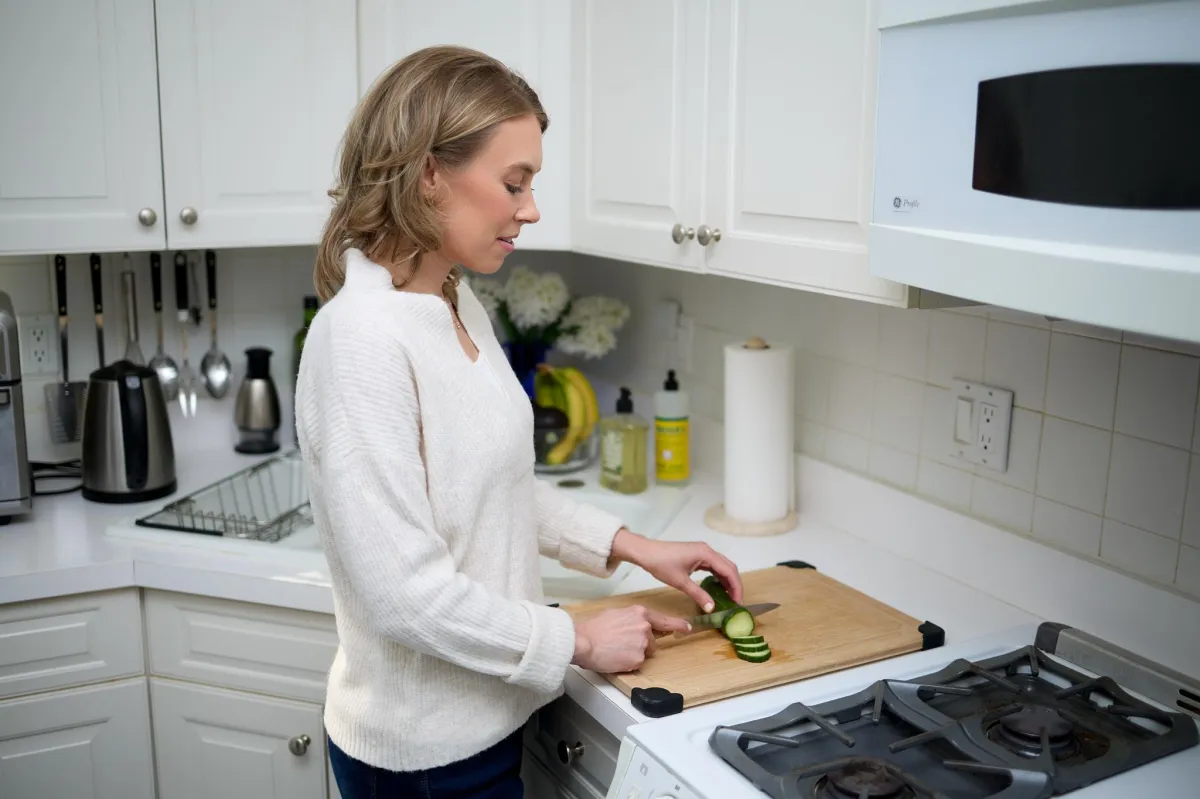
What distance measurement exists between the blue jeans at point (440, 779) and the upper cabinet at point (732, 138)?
71 cm

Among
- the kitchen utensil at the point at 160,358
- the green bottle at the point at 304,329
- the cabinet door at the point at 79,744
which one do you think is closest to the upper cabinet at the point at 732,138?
the green bottle at the point at 304,329

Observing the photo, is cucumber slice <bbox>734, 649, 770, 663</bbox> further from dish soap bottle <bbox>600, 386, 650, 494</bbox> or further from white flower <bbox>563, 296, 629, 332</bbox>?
white flower <bbox>563, 296, 629, 332</bbox>

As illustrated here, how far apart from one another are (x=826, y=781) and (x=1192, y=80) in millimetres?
712

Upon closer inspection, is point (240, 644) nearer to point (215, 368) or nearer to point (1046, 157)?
point (215, 368)

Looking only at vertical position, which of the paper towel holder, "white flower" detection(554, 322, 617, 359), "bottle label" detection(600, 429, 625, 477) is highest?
"white flower" detection(554, 322, 617, 359)

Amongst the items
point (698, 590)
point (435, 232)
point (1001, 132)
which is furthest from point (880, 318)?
point (435, 232)

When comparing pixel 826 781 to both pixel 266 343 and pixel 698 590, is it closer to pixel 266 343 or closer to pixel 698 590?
pixel 698 590

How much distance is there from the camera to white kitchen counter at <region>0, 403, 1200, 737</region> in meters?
1.47

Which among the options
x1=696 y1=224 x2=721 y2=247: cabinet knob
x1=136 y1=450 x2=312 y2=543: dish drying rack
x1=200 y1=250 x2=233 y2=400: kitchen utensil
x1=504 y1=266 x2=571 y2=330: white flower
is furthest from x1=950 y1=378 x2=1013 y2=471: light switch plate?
x1=200 y1=250 x2=233 y2=400: kitchen utensil

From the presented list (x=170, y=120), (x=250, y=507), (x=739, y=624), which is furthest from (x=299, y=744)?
(x=170, y=120)

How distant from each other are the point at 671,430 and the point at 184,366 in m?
1.03

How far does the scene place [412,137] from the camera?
4.04 feet

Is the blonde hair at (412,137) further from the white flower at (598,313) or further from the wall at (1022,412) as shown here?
the white flower at (598,313)

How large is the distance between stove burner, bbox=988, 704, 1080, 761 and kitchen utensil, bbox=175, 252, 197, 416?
1751 millimetres
